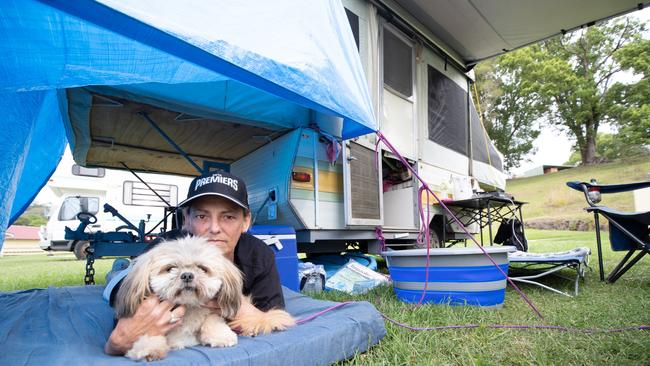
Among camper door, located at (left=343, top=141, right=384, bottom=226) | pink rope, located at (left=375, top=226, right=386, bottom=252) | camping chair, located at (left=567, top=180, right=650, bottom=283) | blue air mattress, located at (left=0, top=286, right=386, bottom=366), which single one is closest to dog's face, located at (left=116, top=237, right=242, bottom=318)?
blue air mattress, located at (left=0, top=286, right=386, bottom=366)

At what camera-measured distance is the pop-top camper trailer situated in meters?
1.85

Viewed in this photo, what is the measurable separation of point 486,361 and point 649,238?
3.58m

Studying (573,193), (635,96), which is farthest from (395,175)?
(635,96)

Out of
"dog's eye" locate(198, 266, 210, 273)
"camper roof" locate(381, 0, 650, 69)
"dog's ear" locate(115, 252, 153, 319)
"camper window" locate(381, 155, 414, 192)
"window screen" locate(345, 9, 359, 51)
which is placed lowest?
"dog's ear" locate(115, 252, 153, 319)

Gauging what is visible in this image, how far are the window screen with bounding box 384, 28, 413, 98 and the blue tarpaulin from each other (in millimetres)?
2597

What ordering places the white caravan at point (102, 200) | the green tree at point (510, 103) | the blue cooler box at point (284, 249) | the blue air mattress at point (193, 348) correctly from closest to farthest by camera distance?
the blue air mattress at point (193, 348), the blue cooler box at point (284, 249), the white caravan at point (102, 200), the green tree at point (510, 103)

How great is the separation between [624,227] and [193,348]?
15.3ft

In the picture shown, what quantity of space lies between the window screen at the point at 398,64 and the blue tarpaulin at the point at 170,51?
8.52 feet

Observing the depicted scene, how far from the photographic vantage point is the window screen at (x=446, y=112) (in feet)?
20.1

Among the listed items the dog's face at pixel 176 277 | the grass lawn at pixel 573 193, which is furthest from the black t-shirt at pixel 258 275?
the grass lawn at pixel 573 193

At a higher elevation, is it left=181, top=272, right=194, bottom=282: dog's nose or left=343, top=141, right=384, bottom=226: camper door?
left=343, top=141, right=384, bottom=226: camper door

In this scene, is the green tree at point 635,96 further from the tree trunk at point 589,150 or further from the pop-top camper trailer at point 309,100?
the pop-top camper trailer at point 309,100

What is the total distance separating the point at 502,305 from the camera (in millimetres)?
2871

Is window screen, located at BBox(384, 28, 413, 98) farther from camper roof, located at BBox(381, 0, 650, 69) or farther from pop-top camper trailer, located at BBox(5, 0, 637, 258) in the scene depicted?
camper roof, located at BBox(381, 0, 650, 69)
